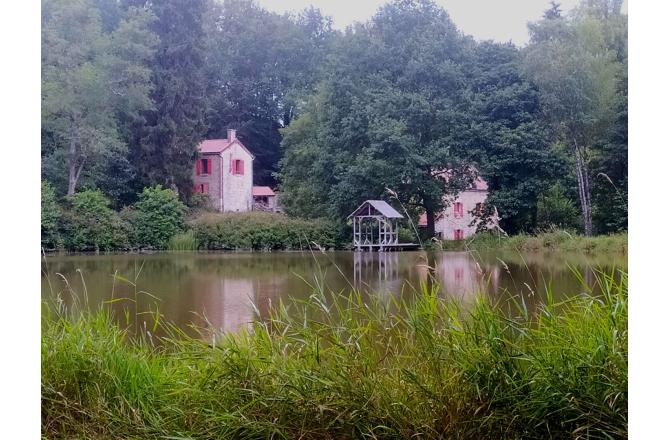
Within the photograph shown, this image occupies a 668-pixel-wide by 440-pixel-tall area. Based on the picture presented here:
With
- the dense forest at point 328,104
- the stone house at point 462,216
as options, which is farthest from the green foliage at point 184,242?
the stone house at point 462,216

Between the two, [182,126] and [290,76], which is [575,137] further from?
[182,126]

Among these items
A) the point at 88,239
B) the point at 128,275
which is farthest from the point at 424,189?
the point at 88,239

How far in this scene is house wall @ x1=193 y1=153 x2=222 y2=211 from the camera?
11.5 ft

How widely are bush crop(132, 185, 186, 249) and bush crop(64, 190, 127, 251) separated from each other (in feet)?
0.30

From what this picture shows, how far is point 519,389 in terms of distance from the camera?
2.38 metres

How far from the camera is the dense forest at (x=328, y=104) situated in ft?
10.5

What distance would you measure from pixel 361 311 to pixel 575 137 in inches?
52.0

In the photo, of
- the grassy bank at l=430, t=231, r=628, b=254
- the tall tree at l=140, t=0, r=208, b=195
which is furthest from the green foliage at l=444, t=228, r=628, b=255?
the tall tree at l=140, t=0, r=208, b=195

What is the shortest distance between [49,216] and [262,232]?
1027 millimetres

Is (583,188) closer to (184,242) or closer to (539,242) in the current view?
(539,242)

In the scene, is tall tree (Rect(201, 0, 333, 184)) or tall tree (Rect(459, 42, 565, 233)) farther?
tall tree (Rect(201, 0, 333, 184))

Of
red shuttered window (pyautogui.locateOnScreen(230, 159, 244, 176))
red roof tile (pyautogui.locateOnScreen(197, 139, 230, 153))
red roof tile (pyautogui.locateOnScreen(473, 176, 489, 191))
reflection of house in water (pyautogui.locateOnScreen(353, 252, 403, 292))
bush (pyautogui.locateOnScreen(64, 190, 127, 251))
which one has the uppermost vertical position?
red roof tile (pyautogui.locateOnScreen(197, 139, 230, 153))

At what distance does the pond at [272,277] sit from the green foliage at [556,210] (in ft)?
0.61

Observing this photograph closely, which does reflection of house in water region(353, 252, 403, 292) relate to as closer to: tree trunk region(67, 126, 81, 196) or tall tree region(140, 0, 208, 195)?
tall tree region(140, 0, 208, 195)
